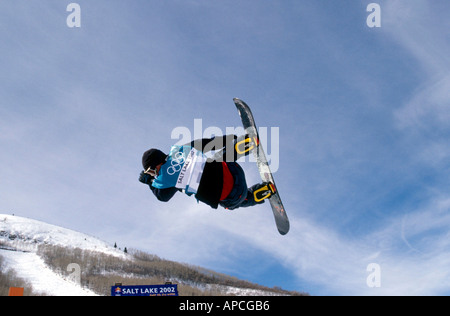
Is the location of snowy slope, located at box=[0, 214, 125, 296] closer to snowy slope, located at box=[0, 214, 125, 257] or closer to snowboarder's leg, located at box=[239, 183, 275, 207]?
snowy slope, located at box=[0, 214, 125, 257]

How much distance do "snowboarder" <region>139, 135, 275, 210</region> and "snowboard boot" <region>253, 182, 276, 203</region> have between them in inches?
29.3

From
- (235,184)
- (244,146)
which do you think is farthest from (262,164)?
(235,184)

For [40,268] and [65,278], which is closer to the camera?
[65,278]

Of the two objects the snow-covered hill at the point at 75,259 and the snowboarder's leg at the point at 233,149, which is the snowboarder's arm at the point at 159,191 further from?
the snow-covered hill at the point at 75,259

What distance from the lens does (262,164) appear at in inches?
334

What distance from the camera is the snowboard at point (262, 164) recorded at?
8.36m

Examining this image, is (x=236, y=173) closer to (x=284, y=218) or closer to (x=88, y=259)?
(x=284, y=218)

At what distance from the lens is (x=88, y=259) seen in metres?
65.4

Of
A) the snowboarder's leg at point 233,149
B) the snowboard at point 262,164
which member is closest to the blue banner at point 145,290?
the snowboard at point 262,164

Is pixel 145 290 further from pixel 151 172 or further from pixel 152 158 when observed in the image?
pixel 152 158

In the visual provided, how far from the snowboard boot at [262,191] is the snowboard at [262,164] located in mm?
87
